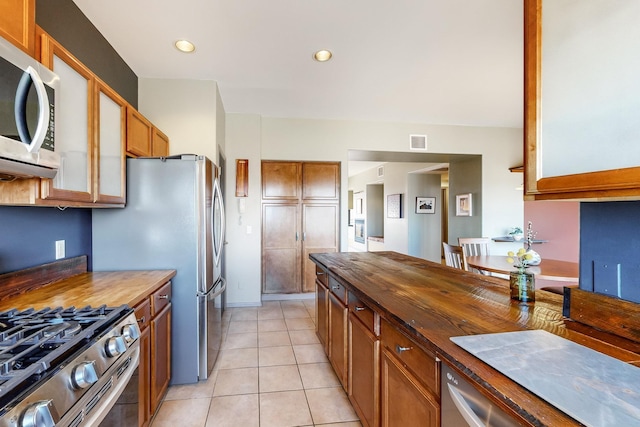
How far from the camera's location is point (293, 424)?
1917 mm

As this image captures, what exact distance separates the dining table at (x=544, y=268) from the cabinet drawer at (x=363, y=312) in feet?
4.43

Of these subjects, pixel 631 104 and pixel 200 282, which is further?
pixel 200 282

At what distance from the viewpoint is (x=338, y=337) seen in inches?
86.3

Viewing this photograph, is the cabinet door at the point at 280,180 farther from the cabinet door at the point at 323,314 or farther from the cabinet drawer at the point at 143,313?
the cabinet drawer at the point at 143,313

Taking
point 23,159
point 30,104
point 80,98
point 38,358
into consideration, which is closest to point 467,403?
point 38,358

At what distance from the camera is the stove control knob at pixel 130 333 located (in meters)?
1.32

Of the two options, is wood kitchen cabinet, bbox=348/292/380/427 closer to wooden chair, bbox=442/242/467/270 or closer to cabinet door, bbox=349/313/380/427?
cabinet door, bbox=349/313/380/427

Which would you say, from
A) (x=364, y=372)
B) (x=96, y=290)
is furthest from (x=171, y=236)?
(x=364, y=372)

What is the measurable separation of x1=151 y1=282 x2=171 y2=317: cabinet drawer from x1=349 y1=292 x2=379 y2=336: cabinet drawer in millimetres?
1216

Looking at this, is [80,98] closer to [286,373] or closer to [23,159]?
[23,159]

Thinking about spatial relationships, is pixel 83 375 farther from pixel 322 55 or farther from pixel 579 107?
pixel 322 55

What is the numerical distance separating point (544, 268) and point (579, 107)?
249 centimetres

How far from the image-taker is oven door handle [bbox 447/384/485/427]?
806mm

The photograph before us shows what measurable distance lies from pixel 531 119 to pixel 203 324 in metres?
2.39
